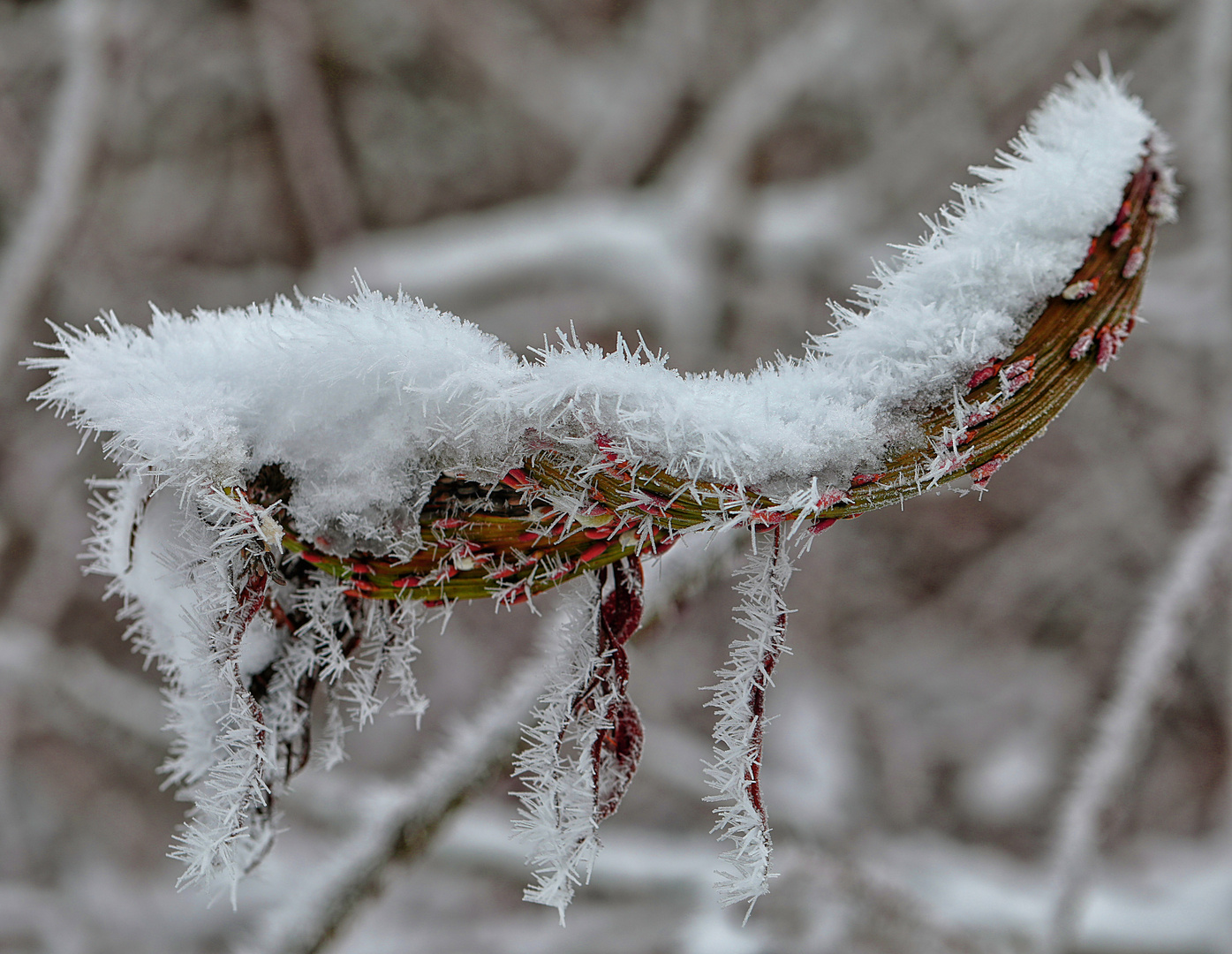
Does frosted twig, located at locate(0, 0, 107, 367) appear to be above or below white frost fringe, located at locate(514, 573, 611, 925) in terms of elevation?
above

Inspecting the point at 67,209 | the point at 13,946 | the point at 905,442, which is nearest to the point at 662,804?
the point at 13,946

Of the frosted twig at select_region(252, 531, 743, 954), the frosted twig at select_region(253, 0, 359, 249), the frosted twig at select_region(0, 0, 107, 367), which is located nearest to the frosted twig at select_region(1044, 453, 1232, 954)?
the frosted twig at select_region(252, 531, 743, 954)

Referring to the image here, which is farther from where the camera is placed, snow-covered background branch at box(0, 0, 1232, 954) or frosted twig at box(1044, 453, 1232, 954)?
snow-covered background branch at box(0, 0, 1232, 954)

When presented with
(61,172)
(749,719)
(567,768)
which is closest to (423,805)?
(567,768)

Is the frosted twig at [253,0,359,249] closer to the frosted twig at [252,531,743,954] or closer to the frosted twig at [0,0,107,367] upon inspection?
the frosted twig at [0,0,107,367]

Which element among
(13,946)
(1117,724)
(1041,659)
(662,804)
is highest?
(1041,659)

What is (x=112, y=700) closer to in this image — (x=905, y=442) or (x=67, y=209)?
(x=67, y=209)

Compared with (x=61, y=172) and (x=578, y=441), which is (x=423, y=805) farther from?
(x=61, y=172)
